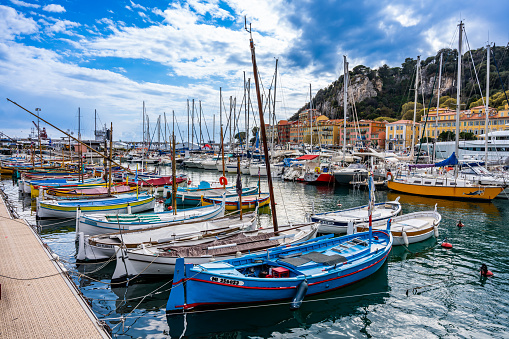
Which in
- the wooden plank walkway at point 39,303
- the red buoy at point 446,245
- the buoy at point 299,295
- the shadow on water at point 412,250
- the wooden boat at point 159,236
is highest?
the wooden boat at point 159,236

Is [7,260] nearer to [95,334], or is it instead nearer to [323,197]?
[95,334]

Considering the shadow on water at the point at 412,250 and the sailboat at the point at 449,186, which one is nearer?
the shadow on water at the point at 412,250

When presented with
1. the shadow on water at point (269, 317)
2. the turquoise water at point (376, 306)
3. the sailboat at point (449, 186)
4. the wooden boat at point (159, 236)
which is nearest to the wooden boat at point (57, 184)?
the turquoise water at point (376, 306)

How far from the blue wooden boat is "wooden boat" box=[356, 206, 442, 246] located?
14.6 ft

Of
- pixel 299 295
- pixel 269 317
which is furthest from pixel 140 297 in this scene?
pixel 299 295

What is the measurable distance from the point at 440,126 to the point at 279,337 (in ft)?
360

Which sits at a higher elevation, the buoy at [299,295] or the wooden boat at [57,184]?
the wooden boat at [57,184]

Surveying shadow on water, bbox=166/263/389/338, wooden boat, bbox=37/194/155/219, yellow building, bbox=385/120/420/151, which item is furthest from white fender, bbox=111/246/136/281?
yellow building, bbox=385/120/420/151

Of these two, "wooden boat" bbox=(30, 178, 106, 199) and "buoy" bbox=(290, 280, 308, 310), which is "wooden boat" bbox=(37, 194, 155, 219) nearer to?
"wooden boat" bbox=(30, 178, 106, 199)

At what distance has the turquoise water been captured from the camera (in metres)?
11.6

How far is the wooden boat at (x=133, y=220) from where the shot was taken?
20266 mm

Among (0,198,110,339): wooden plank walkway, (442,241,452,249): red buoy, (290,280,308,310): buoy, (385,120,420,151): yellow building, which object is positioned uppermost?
(385,120,420,151): yellow building

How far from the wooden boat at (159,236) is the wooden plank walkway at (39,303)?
2.13 m

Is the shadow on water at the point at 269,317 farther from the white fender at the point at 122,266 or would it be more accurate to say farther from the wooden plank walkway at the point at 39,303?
the white fender at the point at 122,266
